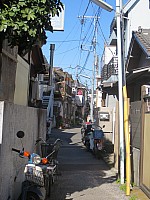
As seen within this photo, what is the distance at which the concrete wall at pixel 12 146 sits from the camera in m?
5.55

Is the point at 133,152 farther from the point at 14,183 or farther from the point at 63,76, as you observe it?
the point at 63,76

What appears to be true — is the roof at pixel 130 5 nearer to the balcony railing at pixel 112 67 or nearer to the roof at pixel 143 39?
the balcony railing at pixel 112 67

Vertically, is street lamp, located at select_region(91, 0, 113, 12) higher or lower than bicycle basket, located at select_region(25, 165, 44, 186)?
higher

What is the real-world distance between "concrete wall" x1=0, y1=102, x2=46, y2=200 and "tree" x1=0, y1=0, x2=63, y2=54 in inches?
61.4

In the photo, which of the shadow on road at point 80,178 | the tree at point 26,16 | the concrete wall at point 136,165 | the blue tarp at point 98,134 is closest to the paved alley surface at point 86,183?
the shadow on road at point 80,178

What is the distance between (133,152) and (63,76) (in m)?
42.0

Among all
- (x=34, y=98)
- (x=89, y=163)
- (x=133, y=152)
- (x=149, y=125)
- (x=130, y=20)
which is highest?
(x=130, y=20)

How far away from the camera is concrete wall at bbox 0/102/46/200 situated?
5547mm

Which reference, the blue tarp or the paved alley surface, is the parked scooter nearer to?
the blue tarp

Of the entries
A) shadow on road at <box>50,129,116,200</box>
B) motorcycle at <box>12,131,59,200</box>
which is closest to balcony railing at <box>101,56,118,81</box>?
shadow on road at <box>50,129,116,200</box>

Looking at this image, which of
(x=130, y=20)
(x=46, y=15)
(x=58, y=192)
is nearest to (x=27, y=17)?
(x=46, y=15)

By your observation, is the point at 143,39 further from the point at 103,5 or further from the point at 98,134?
the point at 98,134

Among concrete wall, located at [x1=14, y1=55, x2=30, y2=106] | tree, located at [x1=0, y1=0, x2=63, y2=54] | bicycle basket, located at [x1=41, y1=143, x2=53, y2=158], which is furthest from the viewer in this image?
concrete wall, located at [x1=14, y1=55, x2=30, y2=106]

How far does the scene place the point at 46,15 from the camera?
4.57 m
